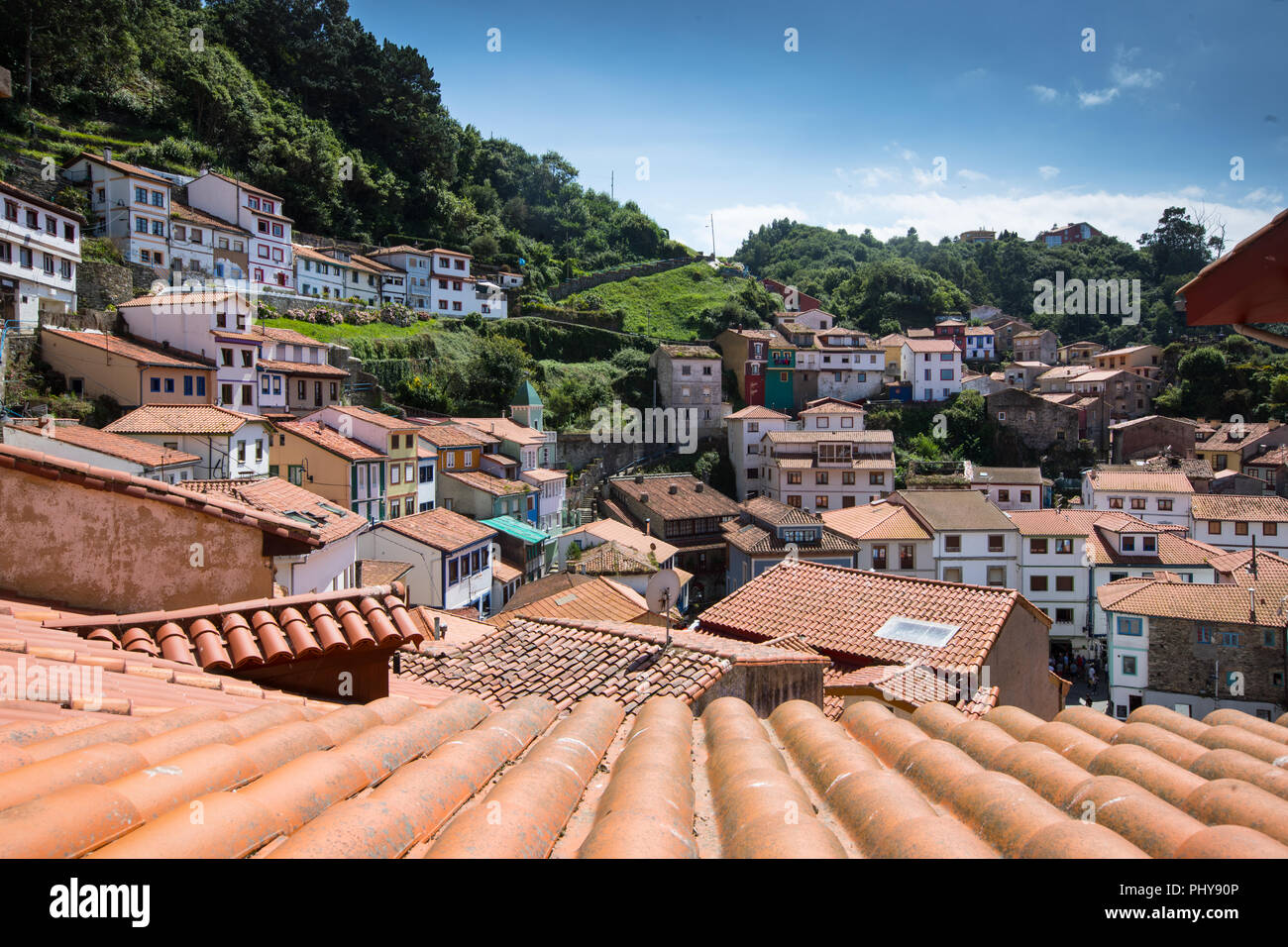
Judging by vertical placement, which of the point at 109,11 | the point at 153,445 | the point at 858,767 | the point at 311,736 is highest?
the point at 109,11

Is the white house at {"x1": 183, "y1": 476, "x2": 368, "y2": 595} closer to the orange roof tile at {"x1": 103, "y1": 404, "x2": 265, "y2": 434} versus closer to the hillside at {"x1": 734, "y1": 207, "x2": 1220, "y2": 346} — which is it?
the orange roof tile at {"x1": 103, "y1": 404, "x2": 265, "y2": 434}

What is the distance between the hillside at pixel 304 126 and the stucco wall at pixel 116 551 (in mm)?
45576

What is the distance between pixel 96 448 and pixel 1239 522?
54.4 m

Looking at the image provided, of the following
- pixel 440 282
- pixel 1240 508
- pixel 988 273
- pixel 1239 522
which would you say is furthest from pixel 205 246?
pixel 988 273

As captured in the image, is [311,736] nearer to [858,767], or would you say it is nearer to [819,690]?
[858,767]

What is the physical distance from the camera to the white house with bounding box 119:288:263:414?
32.8 metres

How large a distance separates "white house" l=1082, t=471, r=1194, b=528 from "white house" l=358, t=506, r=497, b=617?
3925 cm

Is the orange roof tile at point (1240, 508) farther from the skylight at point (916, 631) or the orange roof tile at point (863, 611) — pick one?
the skylight at point (916, 631)

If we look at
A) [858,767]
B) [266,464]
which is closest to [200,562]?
[858,767]

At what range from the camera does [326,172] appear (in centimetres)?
6244

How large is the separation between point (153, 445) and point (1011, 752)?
27.7 m

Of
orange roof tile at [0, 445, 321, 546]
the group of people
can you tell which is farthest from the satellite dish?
the group of people

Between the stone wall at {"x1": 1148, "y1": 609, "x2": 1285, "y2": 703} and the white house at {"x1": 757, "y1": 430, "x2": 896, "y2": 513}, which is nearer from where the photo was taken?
the stone wall at {"x1": 1148, "y1": 609, "x2": 1285, "y2": 703}

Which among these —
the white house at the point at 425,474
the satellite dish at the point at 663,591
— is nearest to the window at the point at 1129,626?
the satellite dish at the point at 663,591
